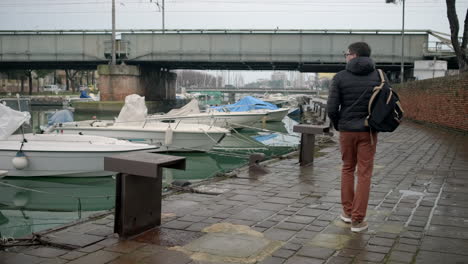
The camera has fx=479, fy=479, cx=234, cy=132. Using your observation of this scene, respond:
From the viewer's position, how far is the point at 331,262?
421cm

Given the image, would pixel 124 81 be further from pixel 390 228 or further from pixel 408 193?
pixel 390 228

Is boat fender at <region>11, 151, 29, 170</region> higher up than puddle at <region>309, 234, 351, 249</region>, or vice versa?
puddle at <region>309, 234, 351, 249</region>

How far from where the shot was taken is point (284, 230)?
17.1 feet

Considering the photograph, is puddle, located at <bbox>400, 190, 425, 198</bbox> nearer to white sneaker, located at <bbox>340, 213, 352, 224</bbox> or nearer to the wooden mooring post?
white sneaker, located at <bbox>340, 213, 352, 224</bbox>

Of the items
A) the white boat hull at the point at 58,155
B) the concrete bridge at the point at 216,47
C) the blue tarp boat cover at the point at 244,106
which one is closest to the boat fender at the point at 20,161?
the white boat hull at the point at 58,155

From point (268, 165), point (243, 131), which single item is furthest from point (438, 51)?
point (268, 165)

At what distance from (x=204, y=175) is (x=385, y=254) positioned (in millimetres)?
10417

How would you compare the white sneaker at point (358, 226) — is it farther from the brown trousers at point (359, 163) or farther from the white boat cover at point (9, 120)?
the white boat cover at point (9, 120)

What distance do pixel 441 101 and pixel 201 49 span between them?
1077 inches

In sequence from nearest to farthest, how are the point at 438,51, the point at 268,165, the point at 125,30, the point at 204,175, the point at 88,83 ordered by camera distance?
the point at 268,165
the point at 204,175
the point at 438,51
the point at 125,30
the point at 88,83

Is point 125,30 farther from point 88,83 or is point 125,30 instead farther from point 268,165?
point 88,83

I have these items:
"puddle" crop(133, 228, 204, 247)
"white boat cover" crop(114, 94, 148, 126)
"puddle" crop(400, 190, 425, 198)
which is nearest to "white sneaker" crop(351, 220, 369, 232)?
"puddle" crop(133, 228, 204, 247)

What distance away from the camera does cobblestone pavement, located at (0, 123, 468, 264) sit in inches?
171

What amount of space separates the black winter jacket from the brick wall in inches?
605
